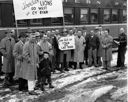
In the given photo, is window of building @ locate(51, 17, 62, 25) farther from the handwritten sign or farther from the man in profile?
the man in profile

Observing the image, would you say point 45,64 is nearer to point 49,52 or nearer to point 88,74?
point 49,52

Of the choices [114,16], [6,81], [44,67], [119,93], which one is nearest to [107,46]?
[44,67]

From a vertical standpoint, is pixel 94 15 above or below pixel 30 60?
above

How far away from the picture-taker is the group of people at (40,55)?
24.5ft

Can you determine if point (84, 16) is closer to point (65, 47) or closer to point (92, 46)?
point (92, 46)

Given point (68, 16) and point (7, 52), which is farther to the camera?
point (68, 16)

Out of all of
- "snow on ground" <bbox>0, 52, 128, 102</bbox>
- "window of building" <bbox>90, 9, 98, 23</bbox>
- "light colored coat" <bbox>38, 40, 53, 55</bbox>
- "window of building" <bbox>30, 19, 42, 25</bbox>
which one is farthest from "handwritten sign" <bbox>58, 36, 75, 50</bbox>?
"window of building" <bbox>90, 9, 98, 23</bbox>

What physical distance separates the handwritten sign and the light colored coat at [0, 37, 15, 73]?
8.89ft

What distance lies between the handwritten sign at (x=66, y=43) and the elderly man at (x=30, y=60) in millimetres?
3300

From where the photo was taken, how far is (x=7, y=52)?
8336 millimetres

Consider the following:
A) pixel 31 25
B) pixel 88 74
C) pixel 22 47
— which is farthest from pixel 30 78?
pixel 31 25

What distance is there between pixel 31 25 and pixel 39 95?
20.3ft

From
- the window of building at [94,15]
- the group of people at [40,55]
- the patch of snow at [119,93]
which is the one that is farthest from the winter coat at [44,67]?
the window of building at [94,15]

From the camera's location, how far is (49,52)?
854cm
